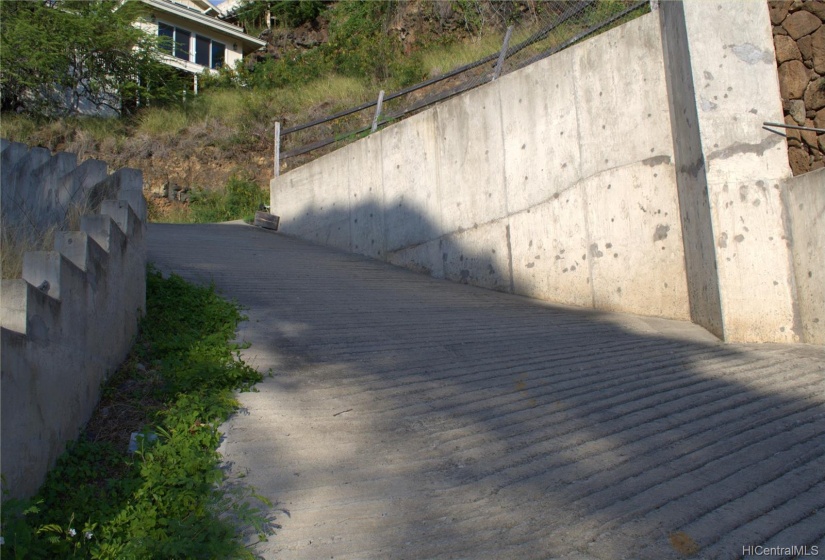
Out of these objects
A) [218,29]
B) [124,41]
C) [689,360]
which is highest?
[218,29]

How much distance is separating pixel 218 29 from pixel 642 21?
2499cm

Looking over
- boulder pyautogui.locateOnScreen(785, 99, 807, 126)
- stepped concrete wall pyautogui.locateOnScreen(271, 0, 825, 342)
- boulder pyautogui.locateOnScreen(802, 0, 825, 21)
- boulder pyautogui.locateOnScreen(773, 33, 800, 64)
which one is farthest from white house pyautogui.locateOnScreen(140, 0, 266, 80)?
boulder pyautogui.locateOnScreen(785, 99, 807, 126)

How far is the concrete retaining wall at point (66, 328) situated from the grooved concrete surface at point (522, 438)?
0.94m

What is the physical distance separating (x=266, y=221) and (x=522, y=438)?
11374 mm

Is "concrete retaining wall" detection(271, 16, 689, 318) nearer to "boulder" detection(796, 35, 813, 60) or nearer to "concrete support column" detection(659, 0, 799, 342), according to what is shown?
"concrete support column" detection(659, 0, 799, 342)

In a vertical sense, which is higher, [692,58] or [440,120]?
[440,120]

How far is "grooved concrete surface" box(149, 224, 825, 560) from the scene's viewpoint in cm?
332

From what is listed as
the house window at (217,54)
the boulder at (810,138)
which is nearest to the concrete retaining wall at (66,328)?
the boulder at (810,138)

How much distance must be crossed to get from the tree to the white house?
2581mm

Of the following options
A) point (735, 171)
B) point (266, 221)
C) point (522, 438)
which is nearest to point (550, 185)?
point (735, 171)

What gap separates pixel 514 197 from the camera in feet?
32.8

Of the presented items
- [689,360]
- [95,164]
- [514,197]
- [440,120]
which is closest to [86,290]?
[95,164]

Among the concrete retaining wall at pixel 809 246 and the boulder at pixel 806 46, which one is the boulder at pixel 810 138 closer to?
the concrete retaining wall at pixel 809 246

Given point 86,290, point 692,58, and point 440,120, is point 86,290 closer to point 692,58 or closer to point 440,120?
point 692,58
